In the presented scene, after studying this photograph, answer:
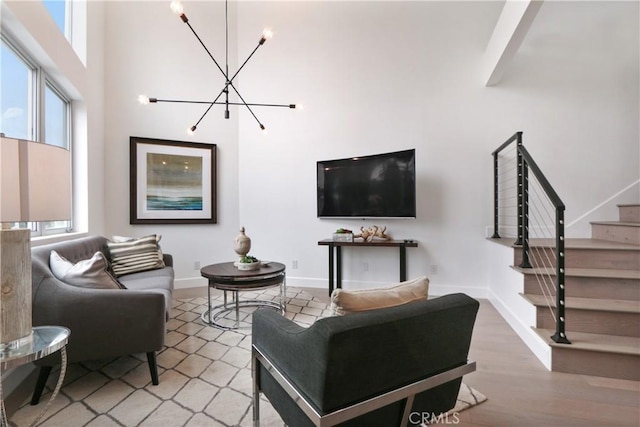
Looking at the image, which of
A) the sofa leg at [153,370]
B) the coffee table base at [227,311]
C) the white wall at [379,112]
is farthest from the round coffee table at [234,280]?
the white wall at [379,112]

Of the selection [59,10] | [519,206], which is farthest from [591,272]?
[59,10]

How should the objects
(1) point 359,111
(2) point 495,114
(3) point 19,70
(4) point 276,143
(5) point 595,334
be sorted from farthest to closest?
(4) point 276,143
(1) point 359,111
(2) point 495,114
(3) point 19,70
(5) point 595,334

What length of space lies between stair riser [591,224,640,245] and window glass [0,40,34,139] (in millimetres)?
5294

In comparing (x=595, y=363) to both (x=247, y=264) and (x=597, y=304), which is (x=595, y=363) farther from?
(x=247, y=264)

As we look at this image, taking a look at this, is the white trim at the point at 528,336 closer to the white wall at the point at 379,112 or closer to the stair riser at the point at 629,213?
the white wall at the point at 379,112

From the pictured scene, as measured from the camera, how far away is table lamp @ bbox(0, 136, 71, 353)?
3.77 feet

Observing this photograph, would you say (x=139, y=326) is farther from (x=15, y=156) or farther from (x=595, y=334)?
(x=595, y=334)

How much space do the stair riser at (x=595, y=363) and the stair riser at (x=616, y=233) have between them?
1.36 m

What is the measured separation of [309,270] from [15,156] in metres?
3.51

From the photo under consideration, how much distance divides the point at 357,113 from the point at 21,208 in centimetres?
369

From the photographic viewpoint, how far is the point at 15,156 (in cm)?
117

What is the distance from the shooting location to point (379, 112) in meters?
4.08

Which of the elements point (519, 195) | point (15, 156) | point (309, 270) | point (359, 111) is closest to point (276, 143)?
point (359, 111)

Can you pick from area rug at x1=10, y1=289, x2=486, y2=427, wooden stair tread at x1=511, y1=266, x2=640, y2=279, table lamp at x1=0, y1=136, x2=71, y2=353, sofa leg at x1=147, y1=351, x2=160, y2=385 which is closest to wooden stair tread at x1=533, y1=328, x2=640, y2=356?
wooden stair tread at x1=511, y1=266, x2=640, y2=279
